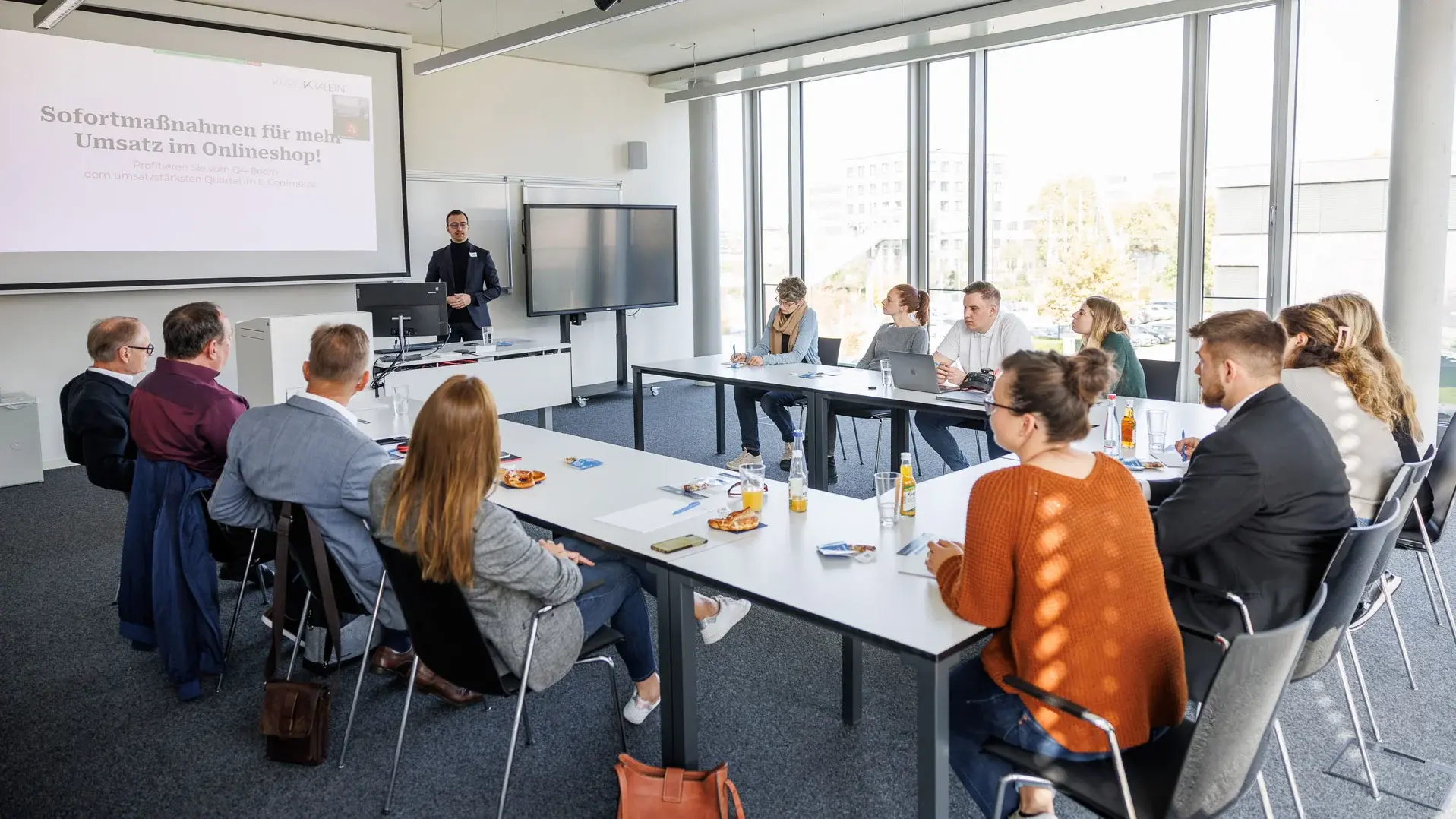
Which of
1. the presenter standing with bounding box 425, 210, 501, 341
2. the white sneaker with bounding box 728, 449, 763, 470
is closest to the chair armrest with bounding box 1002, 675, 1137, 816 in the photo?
the white sneaker with bounding box 728, 449, 763, 470

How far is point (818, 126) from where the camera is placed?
31.2 feet

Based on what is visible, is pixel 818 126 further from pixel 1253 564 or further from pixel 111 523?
pixel 1253 564

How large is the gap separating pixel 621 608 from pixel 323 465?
95 centimetres

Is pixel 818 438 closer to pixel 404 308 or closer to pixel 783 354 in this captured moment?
pixel 783 354

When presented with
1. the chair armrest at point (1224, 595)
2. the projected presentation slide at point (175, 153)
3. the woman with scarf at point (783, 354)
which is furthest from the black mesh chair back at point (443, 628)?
the projected presentation slide at point (175, 153)

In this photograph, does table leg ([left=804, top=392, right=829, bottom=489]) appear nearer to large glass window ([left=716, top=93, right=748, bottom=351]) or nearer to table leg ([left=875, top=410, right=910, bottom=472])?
table leg ([left=875, top=410, right=910, bottom=472])

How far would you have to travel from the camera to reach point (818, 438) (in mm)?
5566

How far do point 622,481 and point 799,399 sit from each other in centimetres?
286

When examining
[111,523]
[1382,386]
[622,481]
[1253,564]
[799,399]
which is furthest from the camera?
[799,399]

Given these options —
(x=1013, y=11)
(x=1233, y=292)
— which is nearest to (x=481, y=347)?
(x=1013, y=11)

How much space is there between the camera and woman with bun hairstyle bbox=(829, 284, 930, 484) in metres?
5.96

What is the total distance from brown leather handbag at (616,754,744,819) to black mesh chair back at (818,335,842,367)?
4654mm

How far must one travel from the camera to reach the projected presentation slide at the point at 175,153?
6445mm

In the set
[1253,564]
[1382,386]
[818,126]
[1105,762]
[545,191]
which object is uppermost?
[818,126]
